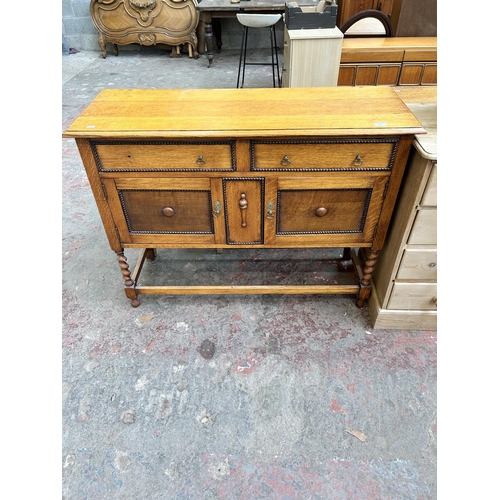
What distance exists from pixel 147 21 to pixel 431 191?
234 inches

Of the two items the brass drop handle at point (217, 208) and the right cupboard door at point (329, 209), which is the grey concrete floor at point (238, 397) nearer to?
the right cupboard door at point (329, 209)

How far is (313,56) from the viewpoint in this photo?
10.2 feet

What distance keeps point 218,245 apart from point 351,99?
92 centimetres

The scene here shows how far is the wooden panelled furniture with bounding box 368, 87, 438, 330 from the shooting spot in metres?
1.47

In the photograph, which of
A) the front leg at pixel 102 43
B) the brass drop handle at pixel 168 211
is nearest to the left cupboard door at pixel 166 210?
the brass drop handle at pixel 168 211

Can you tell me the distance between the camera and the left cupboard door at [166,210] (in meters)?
1.61

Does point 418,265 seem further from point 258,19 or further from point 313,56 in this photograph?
point 258,19

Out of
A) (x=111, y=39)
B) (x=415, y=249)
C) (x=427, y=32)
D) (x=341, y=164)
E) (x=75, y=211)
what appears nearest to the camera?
(x=341, y=164)

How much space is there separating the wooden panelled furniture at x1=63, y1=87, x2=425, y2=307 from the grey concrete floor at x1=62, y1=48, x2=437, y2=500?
470 millimetres

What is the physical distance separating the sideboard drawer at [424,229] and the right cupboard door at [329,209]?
0.18 metres

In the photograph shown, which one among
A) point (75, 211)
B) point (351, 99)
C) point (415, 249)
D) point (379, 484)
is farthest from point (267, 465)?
point (75, 211)

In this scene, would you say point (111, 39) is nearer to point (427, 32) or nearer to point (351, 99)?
point (427, 32)

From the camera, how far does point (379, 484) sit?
138 cm

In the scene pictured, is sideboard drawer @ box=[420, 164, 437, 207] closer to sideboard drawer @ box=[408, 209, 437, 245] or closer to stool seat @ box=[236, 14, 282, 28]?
sideboard drawer @ box=[408, 209, 437, 245]
